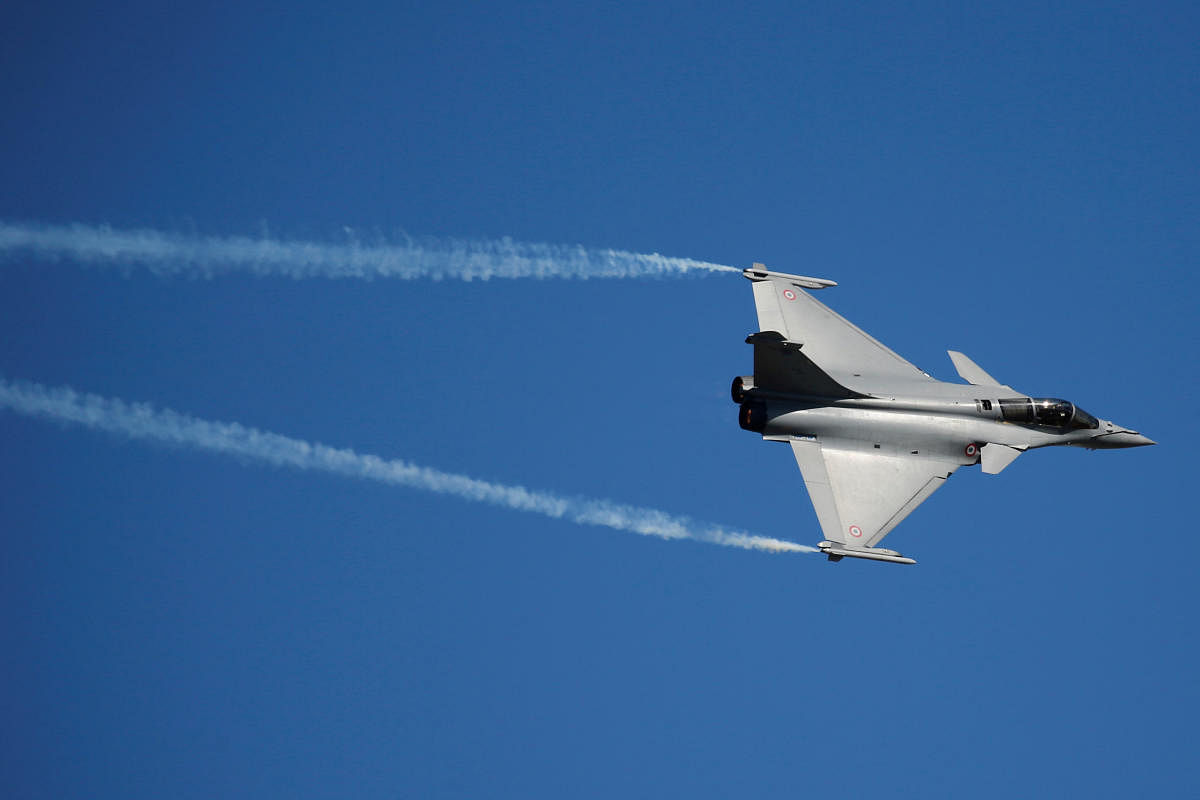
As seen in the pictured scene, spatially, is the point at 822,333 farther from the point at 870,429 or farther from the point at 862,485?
the point at 862,485

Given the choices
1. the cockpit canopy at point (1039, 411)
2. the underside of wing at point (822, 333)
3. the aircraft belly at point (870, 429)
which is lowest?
the aircraft belly at point (870, 429)

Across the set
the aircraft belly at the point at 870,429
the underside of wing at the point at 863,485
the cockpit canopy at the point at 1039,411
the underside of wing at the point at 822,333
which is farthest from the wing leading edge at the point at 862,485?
the underside of wing at the point at 822,333

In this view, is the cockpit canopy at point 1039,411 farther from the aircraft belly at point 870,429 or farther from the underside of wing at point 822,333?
the underside of wing at point 822,333

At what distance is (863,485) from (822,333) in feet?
18.0

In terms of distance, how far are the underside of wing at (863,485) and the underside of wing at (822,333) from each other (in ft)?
8.60

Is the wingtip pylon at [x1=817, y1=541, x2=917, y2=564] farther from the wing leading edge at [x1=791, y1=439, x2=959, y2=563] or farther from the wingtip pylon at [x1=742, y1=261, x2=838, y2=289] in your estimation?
the wingtip pylon at [x1=742, y1=261, x2=838, y2=289]

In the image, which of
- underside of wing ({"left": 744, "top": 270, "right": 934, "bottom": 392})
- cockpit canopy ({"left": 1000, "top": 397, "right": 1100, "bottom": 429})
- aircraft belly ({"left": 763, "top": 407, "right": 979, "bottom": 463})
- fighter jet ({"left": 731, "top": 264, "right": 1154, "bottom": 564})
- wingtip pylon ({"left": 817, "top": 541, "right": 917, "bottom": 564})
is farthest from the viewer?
underside of wing ({"left": 744, "top": 270, "right": 934, "bottom": 392})

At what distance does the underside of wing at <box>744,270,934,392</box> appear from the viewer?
4481cm

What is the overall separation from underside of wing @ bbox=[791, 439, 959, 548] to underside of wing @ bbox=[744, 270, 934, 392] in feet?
8.60

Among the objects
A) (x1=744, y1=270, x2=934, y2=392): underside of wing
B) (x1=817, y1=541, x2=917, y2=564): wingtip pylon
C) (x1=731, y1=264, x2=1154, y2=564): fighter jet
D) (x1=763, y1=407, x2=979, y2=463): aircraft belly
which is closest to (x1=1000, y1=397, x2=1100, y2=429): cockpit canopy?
(x1=731, y1=264, x2=1154, y2=564): fighter jet

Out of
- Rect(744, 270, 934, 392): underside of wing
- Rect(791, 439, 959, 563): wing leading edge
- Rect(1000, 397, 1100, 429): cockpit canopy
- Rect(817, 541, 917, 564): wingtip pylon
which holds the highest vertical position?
Rect(744, 270, 934, 392): underside of wing

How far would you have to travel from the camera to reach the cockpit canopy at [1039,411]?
43.4 metres

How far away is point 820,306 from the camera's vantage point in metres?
46.2

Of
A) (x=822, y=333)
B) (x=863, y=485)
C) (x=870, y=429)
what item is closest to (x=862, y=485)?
(x=863, y=485)
